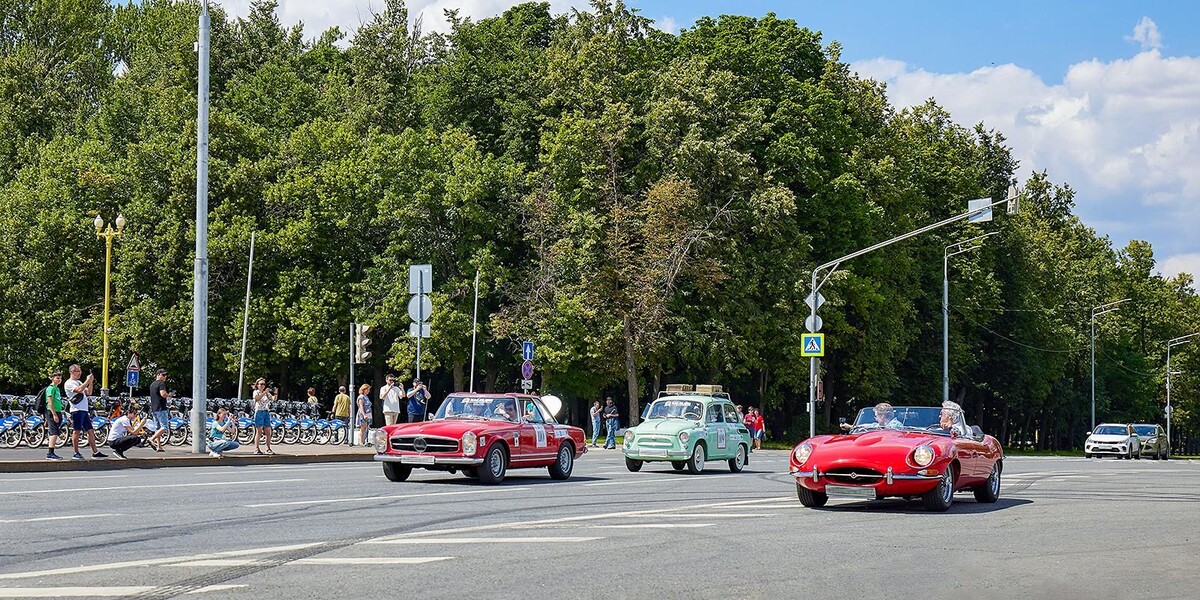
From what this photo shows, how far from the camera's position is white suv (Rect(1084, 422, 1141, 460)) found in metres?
56.8

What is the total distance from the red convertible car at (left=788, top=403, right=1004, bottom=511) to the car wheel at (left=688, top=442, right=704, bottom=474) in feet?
29.0

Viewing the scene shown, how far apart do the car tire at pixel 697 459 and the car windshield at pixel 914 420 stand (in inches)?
326

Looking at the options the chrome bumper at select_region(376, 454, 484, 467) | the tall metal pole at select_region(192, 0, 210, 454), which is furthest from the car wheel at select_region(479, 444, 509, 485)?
the tall metal pole at select_region(192, 0, 210, 454)

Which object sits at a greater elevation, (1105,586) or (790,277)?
(790,277)

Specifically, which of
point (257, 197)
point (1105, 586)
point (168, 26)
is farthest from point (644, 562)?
point (168, 26)

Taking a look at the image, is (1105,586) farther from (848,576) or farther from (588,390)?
(588,390)

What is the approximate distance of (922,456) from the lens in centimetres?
1809

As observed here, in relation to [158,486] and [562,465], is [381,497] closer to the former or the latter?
[158,486]

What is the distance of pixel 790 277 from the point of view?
55875mm

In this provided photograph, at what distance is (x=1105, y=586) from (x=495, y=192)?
162 ft

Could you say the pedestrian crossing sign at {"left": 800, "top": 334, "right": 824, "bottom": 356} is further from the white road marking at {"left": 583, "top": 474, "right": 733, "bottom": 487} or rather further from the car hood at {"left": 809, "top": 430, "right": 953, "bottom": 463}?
the car hood at {"left": 809, "top": 430, "right": 953, "bottom": 463}

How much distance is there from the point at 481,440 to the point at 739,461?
9.31 m

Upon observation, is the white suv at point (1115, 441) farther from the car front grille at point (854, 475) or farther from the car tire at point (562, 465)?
the car front grille at point (854, 475)

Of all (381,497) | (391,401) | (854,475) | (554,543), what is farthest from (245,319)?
(554,543)
